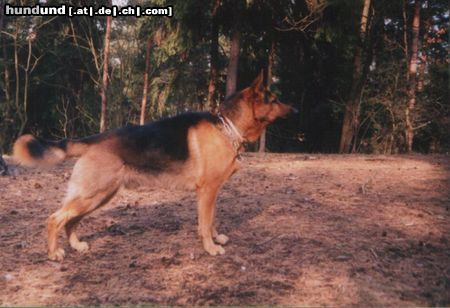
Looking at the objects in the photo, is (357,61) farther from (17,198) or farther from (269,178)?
(17,198)

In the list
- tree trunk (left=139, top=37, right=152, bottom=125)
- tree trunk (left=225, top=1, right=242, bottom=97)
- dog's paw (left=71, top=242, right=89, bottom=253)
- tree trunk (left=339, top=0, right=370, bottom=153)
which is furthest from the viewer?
tree trunk (left=139, top=37, right=152, bottom=125)

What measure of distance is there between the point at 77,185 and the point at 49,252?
81cm

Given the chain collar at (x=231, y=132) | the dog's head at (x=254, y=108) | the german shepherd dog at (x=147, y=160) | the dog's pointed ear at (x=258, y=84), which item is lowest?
the german shepherd dog at (x=147, y=160)

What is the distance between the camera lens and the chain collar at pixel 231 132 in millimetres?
5398

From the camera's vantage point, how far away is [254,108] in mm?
5750

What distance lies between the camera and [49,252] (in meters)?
4.81

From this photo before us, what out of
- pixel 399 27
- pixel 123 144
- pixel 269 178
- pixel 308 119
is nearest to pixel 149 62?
pixel 308 119

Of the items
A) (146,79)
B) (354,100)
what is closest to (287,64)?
(354,100)

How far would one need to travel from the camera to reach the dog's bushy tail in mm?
4898

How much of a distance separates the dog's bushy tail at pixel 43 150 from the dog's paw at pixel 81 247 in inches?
40.4

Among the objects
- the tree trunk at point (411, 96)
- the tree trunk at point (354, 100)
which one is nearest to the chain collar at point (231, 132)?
the tree trunk at point (354, 100)

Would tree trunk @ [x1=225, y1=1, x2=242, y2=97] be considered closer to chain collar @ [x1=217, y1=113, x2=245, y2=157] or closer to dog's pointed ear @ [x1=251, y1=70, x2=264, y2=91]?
dog's pointed ear @ [x1=251, y1=70, x2=264, y2=91]

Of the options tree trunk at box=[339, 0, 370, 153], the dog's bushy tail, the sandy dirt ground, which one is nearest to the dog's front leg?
the sandy dirt ground

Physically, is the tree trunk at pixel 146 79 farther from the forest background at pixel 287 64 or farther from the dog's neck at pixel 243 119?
the dog's neck at pixel 243 119
